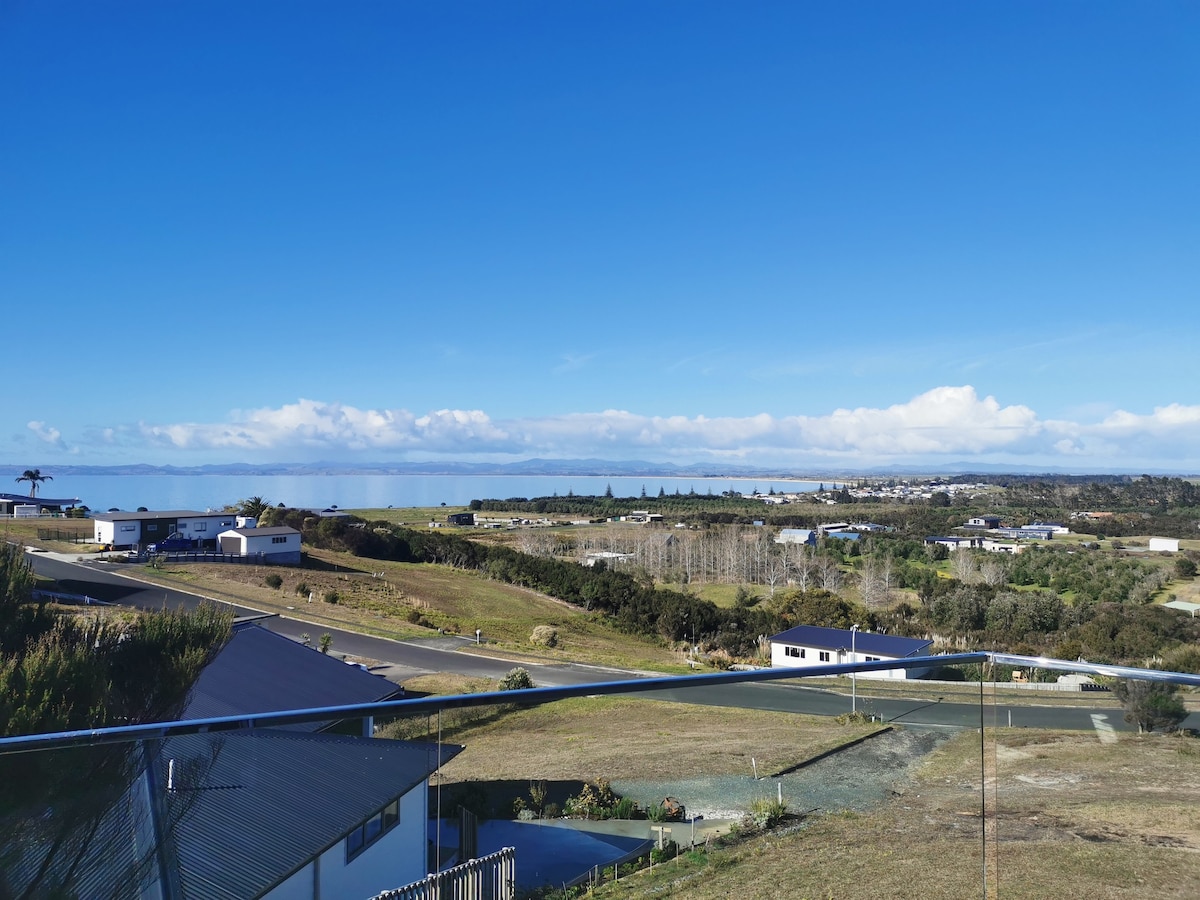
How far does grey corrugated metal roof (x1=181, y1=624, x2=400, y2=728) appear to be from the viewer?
9.10 metres

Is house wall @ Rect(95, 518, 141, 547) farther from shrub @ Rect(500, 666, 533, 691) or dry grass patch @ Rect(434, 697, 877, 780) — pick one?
dry grass patch @ Rect(434, 697, 877, 780)

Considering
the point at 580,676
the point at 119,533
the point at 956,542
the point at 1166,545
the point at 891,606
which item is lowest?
the point at 891,606

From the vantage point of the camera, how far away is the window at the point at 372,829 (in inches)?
64.7

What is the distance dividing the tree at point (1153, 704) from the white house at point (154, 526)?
4394 cm

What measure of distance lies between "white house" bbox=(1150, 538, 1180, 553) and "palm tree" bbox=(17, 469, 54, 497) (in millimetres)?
84676

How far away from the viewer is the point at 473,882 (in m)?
1.75

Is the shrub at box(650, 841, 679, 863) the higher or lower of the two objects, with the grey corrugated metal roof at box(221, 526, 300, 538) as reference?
higher

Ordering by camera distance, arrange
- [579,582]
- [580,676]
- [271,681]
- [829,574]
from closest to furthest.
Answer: [271,681]
[580,676]
[579,582]
[829,574]

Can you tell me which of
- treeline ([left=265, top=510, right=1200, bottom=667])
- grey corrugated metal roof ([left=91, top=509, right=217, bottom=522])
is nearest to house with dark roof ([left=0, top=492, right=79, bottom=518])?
grey corrugated metal roof ([left=91, top=509, right=217, bottom=522])

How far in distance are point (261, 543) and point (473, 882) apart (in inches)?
1631

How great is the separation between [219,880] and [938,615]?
3524 cm

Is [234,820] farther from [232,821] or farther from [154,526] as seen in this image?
[154,526]

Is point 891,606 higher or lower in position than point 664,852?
lower

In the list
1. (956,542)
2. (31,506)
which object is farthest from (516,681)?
(31,506)
